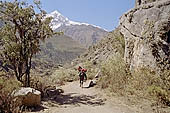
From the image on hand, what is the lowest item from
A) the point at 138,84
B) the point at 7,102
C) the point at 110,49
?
the point at 7,102

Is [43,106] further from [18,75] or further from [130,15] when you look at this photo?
[130,15]

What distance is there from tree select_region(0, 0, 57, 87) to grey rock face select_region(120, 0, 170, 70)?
552cm

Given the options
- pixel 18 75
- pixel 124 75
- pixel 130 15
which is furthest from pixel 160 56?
pixel 18 75

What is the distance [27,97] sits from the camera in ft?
29.6

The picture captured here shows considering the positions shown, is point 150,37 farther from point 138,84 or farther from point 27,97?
point 27,97

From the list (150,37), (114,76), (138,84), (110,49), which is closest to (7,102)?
(138,84)

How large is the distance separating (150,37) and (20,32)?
7.54m

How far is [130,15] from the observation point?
14.6 meters

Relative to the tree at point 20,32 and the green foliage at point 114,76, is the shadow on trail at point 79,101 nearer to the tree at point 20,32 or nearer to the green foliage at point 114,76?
the green foliage at point 114,76

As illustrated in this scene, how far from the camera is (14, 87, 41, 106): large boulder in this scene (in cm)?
888

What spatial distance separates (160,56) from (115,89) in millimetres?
3252

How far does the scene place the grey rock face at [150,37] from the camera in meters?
11.1

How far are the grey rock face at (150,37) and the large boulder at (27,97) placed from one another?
614 cm

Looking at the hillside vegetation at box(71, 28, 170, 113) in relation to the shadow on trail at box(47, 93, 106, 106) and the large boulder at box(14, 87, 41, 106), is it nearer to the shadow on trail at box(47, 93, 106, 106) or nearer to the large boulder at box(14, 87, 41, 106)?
the shadow on trail at box(47, 93, 106, 106)
